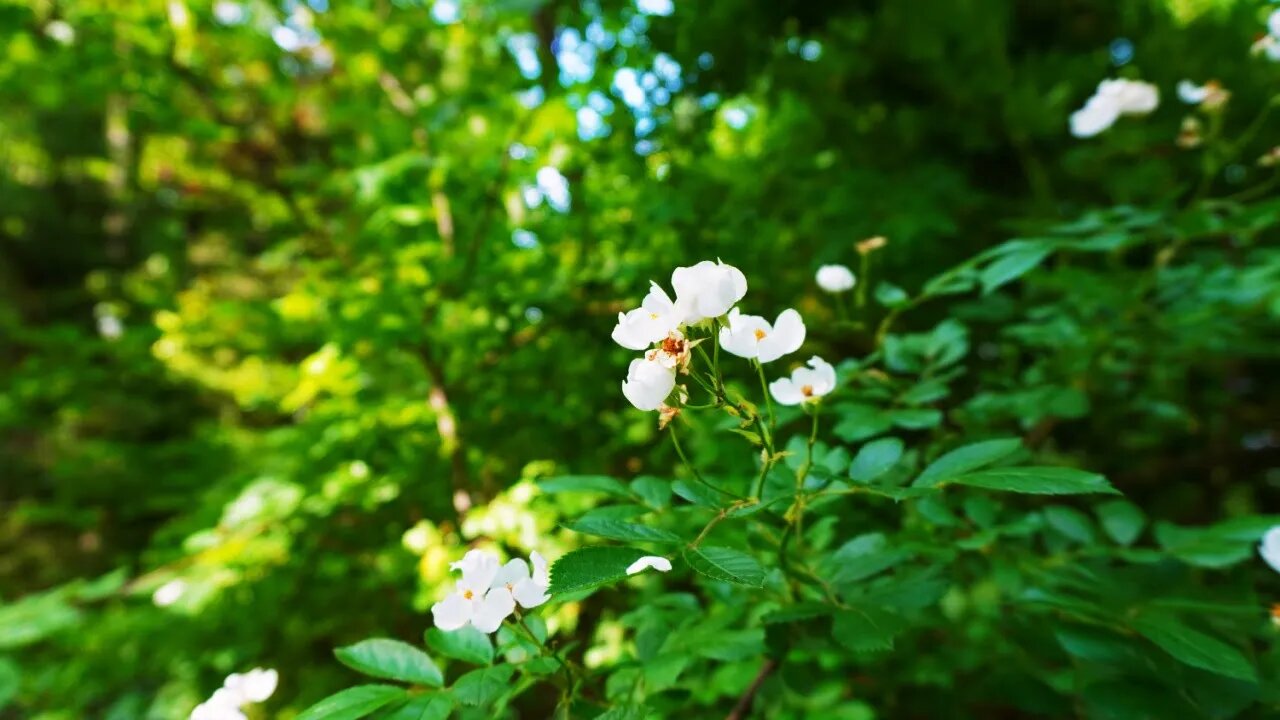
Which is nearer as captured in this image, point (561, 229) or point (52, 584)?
point (561, 229)

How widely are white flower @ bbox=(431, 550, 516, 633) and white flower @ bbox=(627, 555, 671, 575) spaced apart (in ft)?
0.50

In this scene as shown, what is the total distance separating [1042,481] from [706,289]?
302 mm

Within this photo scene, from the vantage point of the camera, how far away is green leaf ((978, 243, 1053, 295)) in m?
0.83

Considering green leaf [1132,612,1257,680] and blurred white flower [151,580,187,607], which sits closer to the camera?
green leaf [1132,612,1257,680]

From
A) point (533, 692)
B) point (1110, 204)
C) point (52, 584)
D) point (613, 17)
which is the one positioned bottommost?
point (533, 692)

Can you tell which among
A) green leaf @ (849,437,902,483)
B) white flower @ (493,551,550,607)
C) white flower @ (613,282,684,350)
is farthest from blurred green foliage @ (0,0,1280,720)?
white flower @ (613,282,684,350)

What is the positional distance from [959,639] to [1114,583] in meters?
0.52

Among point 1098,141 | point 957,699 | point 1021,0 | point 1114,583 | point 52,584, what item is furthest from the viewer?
point 52,584

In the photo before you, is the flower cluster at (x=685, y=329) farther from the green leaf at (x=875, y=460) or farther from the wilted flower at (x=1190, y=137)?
the wilted flower at (x=1190, y=137)

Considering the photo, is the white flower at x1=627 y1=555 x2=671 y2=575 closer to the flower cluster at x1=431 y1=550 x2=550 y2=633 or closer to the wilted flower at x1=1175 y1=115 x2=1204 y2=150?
the flower cluster at x1=431 y1=550 x2=550 y2=633

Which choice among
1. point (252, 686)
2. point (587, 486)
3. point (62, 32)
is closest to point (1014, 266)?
point (587, 486)

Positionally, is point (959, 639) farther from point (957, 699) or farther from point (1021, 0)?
point (1021, 0)

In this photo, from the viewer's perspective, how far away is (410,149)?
1540 mm

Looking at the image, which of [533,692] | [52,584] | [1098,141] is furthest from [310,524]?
[52,584]
